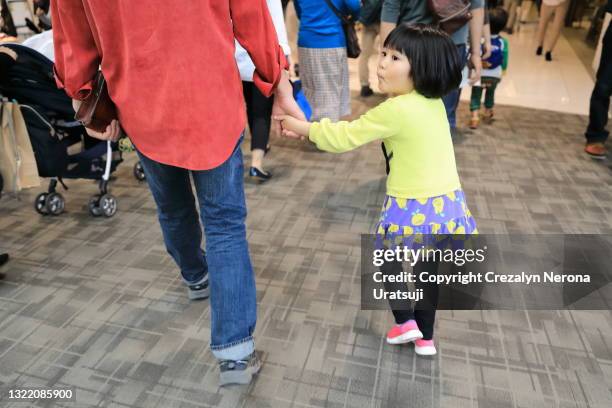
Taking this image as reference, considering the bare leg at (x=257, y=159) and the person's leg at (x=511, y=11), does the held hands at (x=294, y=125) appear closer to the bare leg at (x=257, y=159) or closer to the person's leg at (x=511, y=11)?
the bare leg at (x=257, y=159)

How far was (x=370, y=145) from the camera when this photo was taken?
11.8 feet

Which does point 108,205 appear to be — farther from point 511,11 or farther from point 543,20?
point 511,11

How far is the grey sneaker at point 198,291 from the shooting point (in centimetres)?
190

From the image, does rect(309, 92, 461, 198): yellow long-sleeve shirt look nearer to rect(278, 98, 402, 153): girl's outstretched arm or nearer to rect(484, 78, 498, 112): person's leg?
rect(278, 98, 402, 153): girl's outstretched arm

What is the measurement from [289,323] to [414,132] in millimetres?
876

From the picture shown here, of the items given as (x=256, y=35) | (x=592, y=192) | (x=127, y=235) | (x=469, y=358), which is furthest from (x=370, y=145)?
(x=256, y=35)

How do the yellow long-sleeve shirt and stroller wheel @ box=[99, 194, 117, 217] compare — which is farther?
stroller wheel @ box=[99, 194, 117, 217]

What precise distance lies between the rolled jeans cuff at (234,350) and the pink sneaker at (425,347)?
57 centimetres

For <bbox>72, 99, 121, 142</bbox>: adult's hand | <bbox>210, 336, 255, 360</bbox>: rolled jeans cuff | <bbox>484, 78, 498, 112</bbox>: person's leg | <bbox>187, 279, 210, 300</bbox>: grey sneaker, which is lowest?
<bbox>484, 78, 498, 112</bbox>: person's leg

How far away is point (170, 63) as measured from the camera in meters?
1.09

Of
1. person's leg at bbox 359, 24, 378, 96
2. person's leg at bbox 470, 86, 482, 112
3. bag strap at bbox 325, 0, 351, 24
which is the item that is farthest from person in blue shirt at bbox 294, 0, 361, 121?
person's leg at bbox 359, 24, 378, 96

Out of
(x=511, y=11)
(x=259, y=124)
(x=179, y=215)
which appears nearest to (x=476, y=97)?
(x=259, y=124)

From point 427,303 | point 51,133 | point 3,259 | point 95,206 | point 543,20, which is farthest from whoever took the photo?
point 543,20

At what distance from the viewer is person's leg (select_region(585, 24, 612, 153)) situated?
10.3ft
